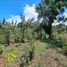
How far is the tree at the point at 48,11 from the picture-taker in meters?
24.1

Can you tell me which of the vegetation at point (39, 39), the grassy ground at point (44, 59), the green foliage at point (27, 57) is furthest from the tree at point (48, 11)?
the green foliage at point (27, 57)

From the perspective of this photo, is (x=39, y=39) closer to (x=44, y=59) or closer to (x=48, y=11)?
(x=48, y=11)

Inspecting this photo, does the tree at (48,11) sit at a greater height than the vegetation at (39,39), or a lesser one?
greater

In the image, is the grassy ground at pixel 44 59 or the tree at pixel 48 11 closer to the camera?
the grassy ground at pixel 44 59

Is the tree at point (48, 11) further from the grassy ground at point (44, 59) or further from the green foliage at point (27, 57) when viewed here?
the green foliage at point (27, 57)

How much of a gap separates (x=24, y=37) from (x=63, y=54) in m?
7.26

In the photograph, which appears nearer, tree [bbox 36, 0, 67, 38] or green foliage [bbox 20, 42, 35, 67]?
green foliage [bbox 20, 42, 35, 67]

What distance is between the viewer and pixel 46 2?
80.0ft

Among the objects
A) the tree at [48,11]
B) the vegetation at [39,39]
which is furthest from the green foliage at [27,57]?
the tree at [48,11]

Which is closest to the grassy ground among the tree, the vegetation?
the vegetation

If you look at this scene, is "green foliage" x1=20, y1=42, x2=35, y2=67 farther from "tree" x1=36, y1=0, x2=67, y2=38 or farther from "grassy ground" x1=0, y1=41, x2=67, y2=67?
"tree" x1=36, y1=0, x2=67, y2=38

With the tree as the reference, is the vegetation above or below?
below

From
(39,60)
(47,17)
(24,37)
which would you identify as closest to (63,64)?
(39,60)

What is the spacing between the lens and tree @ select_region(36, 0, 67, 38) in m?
24.1
